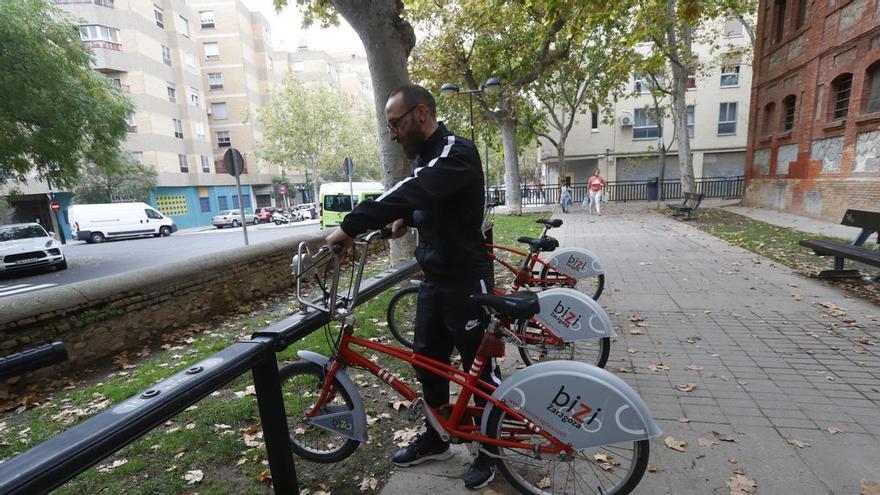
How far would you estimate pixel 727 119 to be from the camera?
95.6 feet

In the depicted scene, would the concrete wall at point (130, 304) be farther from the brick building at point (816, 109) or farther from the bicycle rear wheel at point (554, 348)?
the brick building at point (816, 109)

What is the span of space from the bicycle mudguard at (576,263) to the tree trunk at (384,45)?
7.82ft

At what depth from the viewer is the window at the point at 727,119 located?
95.1 feet

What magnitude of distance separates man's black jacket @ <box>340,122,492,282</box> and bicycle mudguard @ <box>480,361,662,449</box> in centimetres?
60

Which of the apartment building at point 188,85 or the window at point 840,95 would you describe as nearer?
the window at point 840,95

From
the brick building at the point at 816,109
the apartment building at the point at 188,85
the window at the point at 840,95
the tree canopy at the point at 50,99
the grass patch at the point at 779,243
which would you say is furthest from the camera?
the apartment building at the point at 188,85

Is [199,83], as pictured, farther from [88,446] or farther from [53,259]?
[88,446]

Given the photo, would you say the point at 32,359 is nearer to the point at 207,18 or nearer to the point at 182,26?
the point at 182,26

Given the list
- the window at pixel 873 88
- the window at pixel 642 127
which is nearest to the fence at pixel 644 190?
the window at pixel 642 127

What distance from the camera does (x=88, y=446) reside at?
1248 mm

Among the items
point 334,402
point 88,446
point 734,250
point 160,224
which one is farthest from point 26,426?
point 160,224

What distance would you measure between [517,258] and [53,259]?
54.3 ft

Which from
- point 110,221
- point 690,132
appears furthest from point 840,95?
point 110,221

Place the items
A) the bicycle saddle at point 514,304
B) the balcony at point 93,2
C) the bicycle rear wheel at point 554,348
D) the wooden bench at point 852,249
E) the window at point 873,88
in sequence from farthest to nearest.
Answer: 1. the balcony at point 93,2
2. the window at point 873,88
3. the wooden bench at point 852,249
4. the bicycle rear wheel at point 554,348
5. the bicycle saddle at point 514,304
